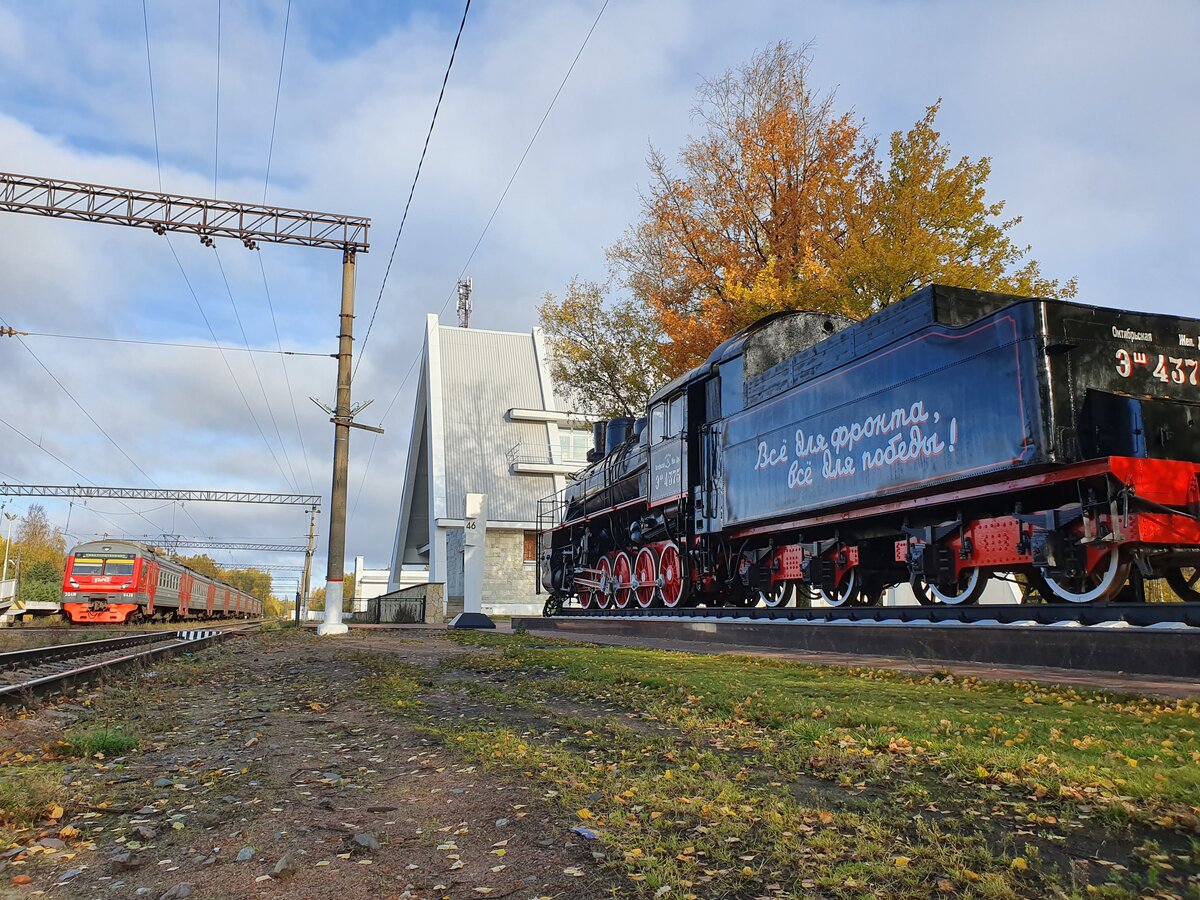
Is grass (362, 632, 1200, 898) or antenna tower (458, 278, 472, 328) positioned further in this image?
antenna tower (458, 278, 472, 328)

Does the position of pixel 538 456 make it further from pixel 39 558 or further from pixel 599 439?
pixel 39 558

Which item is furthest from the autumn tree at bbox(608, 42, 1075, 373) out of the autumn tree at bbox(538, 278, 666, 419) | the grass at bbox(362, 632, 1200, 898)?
the grass at bbox(362, 632, 1200, 898)

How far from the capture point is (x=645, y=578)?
54.6 feet

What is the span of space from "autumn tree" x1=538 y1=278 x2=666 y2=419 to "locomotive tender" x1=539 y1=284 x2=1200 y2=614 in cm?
824

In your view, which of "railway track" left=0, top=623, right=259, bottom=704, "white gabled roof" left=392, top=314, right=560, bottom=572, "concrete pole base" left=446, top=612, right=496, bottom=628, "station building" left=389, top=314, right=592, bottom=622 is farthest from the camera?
"white gabled roof" left=392, top=314, right=560, bottom=572

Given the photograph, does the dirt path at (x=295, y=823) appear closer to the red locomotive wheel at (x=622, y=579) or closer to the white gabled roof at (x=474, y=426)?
the red locomotive wheel at (x=622, y=579)

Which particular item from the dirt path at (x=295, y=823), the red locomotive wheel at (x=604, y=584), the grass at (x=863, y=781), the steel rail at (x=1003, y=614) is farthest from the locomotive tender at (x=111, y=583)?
the grass at (x=863, y=781)

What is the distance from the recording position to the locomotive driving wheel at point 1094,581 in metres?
7.43

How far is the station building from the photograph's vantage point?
35.2 meters

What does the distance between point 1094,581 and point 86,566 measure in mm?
29326

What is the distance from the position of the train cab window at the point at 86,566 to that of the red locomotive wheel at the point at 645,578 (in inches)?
793

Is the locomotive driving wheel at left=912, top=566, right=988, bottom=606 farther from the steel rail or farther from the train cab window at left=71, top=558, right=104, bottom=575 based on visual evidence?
the train cab window at left=71, top=558, right=104, bottom=575

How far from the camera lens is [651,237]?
2148 cm

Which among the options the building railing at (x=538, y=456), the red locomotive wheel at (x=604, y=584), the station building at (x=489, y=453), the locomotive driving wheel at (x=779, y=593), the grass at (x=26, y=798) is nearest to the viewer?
the grass at (x=26, y=798)
